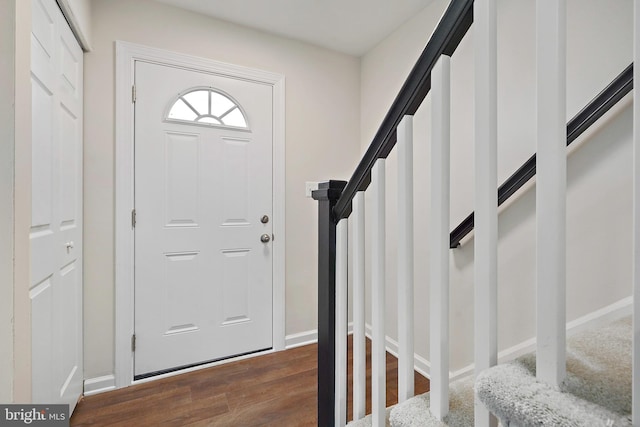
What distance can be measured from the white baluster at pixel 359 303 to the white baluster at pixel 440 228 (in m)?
0.31

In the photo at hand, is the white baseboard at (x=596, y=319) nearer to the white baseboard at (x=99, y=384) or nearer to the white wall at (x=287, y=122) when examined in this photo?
the white wall at (x=287, y=122)

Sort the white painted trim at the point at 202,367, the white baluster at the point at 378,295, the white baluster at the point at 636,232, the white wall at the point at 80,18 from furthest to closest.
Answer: the white painted trim at the point at 202,367 → the white wall at the point at 80,18 → the white baluster at the point at 378,295 → the white baluster at the point at 636,232

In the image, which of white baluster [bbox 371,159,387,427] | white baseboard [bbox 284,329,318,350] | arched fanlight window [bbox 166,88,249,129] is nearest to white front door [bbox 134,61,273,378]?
arched fanlight window [bbox 166,88,249,129]

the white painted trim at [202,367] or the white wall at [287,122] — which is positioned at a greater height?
the white wall at [287,122]

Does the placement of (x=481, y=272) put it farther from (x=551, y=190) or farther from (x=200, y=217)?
(x=200, y=217)

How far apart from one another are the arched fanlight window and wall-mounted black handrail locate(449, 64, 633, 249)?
5.70 feet

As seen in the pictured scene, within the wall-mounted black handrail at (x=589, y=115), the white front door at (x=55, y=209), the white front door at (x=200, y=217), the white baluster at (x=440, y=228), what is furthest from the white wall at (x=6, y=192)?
the wall-mounted black handrail at (x=589, y=115)

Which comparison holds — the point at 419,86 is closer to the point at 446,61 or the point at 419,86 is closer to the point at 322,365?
the point at 446,61

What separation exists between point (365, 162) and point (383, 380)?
0.67 metres

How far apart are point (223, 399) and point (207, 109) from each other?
6.11 feet

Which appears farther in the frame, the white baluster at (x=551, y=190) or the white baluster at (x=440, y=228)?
the white baluster at (x=440, y=228)

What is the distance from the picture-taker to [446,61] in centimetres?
68

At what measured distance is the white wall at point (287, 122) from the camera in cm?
180

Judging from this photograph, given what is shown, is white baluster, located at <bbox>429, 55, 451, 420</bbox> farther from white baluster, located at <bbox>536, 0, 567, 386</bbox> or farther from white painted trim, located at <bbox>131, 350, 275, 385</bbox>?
white painted trim, located at <bbox>131, 350, 275, 385</bbox>
